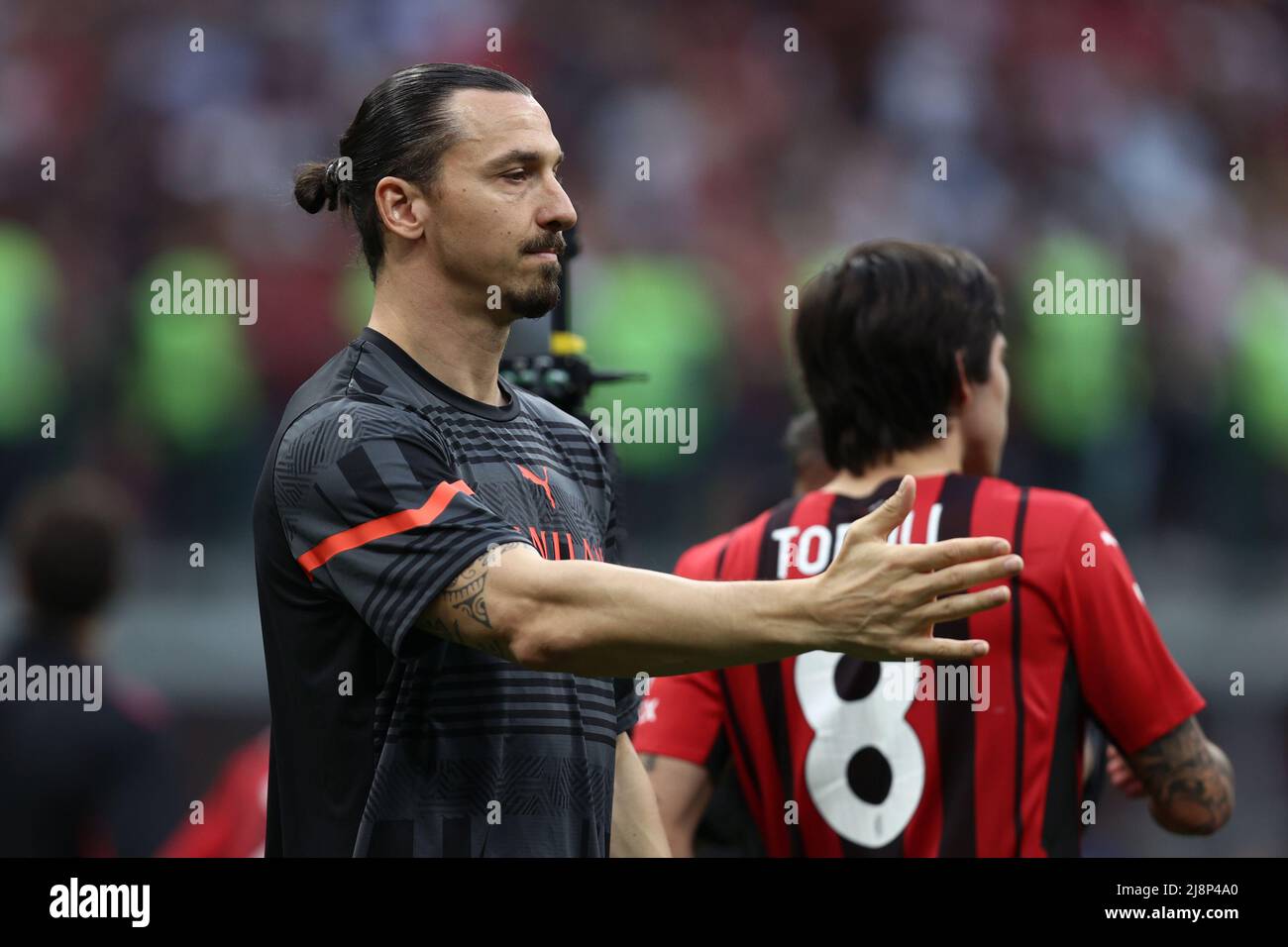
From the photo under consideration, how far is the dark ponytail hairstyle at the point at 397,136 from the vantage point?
2391mm

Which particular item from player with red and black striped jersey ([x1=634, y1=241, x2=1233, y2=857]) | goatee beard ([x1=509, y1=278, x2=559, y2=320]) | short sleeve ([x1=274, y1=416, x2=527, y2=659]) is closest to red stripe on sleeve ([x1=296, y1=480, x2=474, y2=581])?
short sleeve ([x1=274, y1=416, x2=527, y2=659])

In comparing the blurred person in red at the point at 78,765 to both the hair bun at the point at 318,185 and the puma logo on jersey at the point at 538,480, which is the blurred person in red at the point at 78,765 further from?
the puma logo on jersey at the point at 538,480

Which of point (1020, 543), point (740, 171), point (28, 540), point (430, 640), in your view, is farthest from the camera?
point (740, 171)

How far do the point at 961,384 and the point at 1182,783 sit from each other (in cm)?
83

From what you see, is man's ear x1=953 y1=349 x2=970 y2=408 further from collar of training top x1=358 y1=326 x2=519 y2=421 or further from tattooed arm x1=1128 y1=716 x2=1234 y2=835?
collar of training top x1=358 y1=326 x2=519 y2=421

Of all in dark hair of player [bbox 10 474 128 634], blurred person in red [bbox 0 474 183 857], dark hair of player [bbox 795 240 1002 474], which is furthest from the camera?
dark hair of player [bbox 10 474 128 634]

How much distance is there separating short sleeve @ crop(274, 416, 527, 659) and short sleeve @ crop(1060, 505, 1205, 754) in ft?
3.97

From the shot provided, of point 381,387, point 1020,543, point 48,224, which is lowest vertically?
point 1020,543

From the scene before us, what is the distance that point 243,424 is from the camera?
7.92m

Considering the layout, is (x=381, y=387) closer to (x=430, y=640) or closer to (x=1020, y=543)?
(x=430, y=640)

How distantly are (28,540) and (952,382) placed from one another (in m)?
2.49

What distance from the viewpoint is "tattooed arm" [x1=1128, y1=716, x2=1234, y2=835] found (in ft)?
9.33
